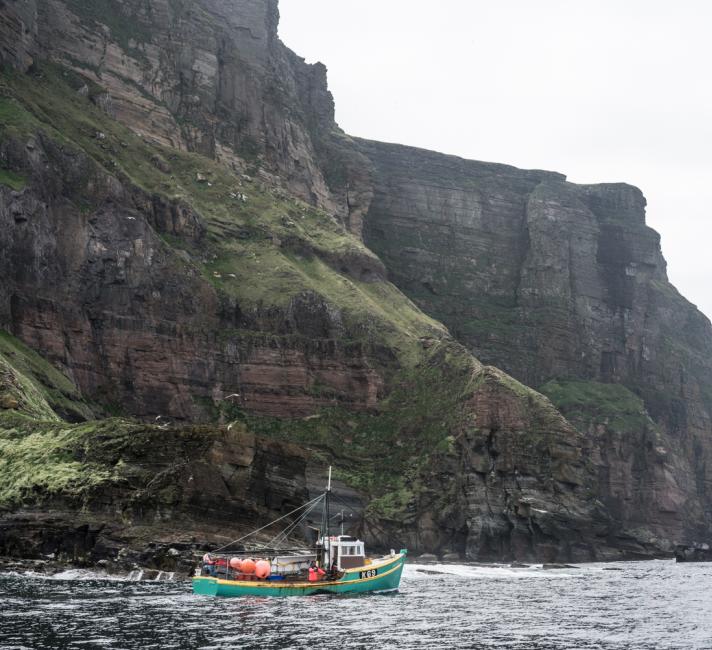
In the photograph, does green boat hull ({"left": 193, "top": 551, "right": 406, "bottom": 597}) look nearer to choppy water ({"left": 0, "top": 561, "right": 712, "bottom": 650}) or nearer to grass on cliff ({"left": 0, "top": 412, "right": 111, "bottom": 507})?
choppy water ({"left": 0, "top": 561, "right": 712, "bottom": 650})

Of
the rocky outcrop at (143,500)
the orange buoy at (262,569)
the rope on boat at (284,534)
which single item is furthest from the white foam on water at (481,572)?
the orange buoy at (262,569)

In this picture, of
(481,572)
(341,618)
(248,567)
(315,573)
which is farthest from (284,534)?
(481,572)

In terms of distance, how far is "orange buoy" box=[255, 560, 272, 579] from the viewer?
9769 centimetres

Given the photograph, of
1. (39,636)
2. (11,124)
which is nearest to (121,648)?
(39,636)

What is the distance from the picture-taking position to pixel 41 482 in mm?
111312

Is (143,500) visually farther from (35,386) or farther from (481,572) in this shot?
(481,572)

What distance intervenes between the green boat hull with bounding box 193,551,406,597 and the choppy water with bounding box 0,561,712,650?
143 centimetres

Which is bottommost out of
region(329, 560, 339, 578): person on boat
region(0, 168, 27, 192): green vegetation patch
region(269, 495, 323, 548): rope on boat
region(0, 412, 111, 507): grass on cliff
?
region(329, 560, 339, 578): person on boat

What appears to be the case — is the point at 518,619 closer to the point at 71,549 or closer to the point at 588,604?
the point at 588,604

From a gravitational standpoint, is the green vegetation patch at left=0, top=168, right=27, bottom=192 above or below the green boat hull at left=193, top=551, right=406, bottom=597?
above

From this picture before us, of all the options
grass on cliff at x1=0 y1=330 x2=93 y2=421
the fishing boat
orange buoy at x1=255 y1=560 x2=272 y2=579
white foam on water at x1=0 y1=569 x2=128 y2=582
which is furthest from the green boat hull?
grass on cliff at x1=0 y1=330 x2=93 y2=421

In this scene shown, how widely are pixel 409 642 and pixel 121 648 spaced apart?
59.1 feet

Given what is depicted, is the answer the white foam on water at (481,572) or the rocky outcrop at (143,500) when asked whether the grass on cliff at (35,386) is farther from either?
the white foam on water at (481,572)

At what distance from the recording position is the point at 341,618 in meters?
80.1
